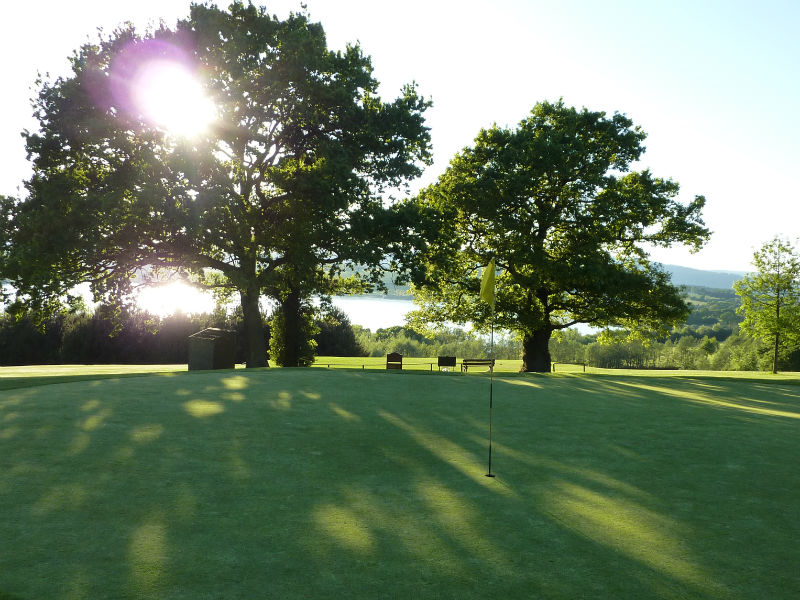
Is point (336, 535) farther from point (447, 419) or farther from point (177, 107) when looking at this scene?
point (177, 107)

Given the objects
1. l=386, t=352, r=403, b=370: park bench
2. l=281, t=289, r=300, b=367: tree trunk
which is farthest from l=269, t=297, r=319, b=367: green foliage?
l=386, t=352, r=403, b=370: park bench

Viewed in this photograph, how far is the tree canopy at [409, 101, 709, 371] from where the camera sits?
2748cm

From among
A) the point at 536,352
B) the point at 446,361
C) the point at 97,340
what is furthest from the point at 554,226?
the point at 97,340

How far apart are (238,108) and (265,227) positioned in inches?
215

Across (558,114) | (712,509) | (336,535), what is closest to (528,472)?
(712,509)

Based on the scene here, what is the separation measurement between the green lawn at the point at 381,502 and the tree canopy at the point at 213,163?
12132 millimetres

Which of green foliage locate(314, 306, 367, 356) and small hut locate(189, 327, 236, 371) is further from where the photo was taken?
green foliage locate(314, 306, 367, 356)

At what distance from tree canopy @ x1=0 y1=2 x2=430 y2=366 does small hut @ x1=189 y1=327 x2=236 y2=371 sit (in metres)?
1.41

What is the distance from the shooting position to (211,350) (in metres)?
25.5

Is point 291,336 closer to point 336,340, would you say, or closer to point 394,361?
point 394,361

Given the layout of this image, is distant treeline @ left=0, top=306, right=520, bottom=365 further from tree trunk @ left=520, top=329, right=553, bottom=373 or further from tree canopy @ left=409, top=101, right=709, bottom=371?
tree canopy @ left=409, top=101, right=709, bottom=371

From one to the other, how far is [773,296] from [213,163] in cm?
3877

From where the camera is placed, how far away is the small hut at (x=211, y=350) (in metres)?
25.5

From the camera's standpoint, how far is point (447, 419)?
11609 millimetres
